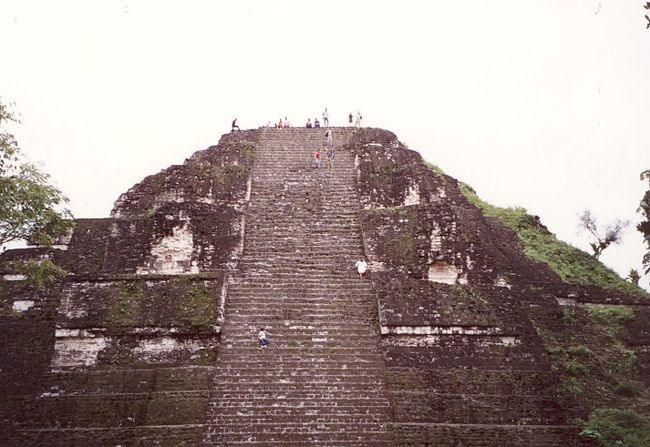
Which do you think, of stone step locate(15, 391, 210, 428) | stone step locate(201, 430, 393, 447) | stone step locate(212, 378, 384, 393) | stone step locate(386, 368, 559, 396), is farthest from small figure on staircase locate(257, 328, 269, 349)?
stone step locate(386, 368, 559, 396)

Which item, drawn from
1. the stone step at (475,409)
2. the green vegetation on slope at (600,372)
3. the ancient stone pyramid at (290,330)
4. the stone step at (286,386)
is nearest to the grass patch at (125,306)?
the ancient stone pyramid at (290,330)

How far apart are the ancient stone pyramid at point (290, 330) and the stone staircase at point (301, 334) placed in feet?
0.11

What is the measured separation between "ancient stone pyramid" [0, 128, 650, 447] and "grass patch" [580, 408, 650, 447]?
346 millimetres

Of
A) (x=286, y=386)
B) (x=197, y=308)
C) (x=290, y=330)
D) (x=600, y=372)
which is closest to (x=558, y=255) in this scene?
(x=600, y=372)

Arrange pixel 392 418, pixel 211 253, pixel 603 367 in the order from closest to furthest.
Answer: pixel 392 418, pixel 603 367, pixel 211 253

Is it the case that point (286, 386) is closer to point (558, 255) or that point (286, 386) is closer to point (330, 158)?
point (330, 158)

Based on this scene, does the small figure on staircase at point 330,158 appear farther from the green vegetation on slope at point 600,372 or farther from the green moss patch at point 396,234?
the green vegetation on slope at point 600,372

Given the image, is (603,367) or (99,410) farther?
(603,367)

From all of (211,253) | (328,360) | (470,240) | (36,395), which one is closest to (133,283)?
(211,253)

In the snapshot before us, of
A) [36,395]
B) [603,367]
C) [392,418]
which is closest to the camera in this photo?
[392,418]

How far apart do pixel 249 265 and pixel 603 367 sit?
7128 mm

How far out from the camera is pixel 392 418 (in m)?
9.75

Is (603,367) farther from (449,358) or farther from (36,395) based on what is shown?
(36,395)

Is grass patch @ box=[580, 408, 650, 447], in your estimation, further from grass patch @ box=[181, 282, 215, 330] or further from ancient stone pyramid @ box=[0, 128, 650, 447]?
grass patch @ box=[181, 282, 215, 330]
